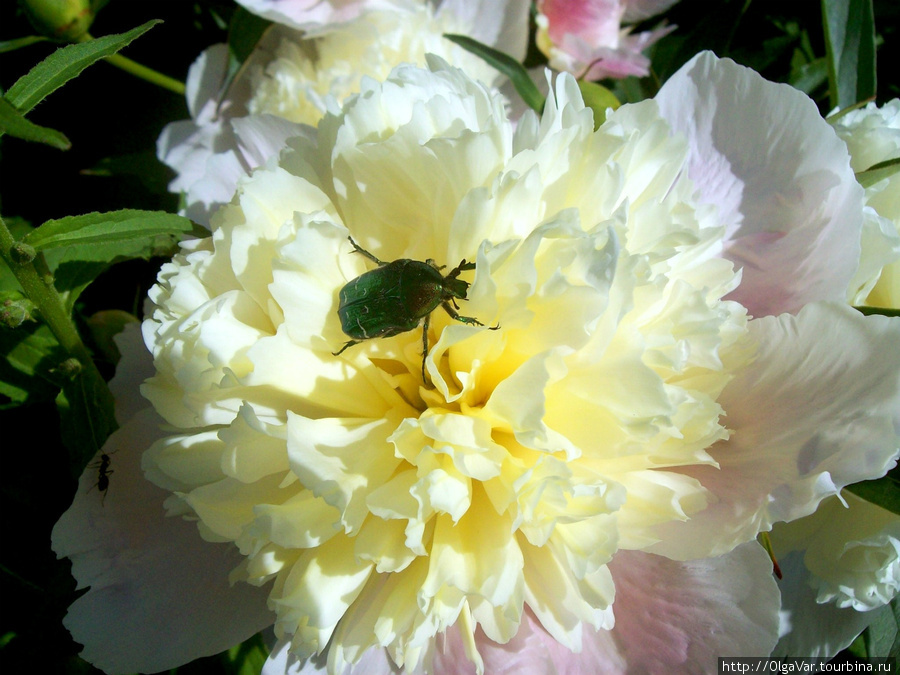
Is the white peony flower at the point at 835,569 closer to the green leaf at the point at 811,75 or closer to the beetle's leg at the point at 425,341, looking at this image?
the beetle's leg at the point at 425,341

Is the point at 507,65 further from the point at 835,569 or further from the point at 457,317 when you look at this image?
the point at 835,569

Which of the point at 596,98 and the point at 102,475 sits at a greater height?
the point at 596,98

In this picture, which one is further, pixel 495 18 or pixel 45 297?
pixel 495 18

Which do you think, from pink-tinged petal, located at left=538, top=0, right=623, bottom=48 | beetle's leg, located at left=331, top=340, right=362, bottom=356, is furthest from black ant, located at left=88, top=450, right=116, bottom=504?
pink-tinged petal, located at left=538, top=0, right=623, bottom=48

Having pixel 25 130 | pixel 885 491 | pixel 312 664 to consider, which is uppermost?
pixel 25 130

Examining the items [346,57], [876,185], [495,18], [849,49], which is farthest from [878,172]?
[346,57]

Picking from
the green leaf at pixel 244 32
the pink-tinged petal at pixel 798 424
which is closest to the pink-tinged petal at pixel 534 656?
the pink-tinged petal at pixel 798 424
